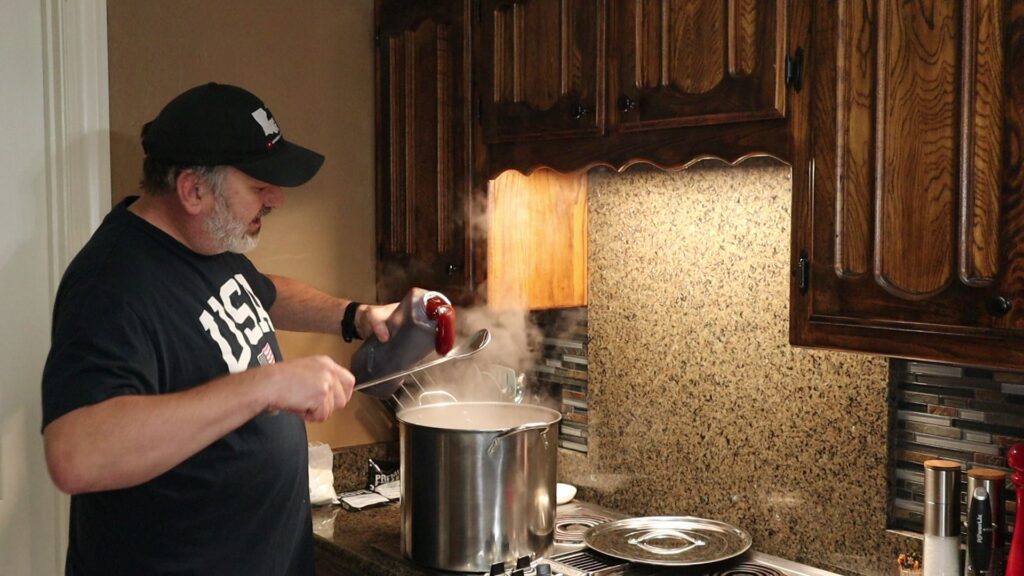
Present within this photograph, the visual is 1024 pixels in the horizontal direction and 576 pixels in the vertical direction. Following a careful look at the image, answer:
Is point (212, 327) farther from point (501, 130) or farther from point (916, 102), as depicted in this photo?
point (916, 102)

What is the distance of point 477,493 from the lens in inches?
79.8

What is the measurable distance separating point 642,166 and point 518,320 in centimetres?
53

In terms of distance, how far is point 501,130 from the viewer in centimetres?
233

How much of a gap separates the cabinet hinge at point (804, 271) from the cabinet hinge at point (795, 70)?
0.29 meters

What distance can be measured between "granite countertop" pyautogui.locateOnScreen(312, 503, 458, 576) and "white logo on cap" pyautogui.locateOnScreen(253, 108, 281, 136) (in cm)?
96

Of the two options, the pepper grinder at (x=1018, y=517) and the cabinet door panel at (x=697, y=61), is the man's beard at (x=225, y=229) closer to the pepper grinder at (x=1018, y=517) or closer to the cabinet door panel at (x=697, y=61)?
the cabinet door panel at (x=697, y=61)

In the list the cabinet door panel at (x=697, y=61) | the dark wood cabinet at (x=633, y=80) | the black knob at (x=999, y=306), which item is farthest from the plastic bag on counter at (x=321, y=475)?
the black knob at (x=999, y=306)

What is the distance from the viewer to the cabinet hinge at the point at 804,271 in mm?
1709

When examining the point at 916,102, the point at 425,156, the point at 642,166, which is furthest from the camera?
the point at 425,156

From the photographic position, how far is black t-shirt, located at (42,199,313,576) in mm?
1536

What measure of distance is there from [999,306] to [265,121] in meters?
1.23

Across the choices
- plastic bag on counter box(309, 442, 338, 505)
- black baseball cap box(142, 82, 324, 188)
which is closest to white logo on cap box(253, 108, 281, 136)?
black baseball cap box(142, 82, 324, 188)

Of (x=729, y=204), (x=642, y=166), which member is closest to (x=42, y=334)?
(x=642, y=166)

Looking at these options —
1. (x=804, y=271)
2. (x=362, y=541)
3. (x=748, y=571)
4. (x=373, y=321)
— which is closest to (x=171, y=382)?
(x=373, y=321)
